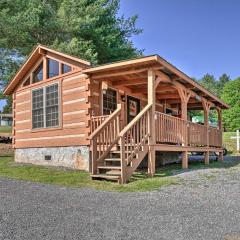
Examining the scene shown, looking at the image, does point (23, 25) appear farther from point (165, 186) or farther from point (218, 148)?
point (165, 186)

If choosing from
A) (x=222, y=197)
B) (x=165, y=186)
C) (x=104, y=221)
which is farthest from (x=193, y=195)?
(x=104, y=221)

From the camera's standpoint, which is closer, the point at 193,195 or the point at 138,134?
the point at 193,195

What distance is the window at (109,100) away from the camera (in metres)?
14.2

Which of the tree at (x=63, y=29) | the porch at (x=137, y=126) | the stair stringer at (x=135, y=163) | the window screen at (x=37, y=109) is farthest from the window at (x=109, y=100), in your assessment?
the tree at (x=63, y=29)

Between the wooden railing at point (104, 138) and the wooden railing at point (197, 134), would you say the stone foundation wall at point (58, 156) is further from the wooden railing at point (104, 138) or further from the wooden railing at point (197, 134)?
the wooden railing at point (197, 134)

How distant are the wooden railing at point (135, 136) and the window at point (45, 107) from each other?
4.51 metres

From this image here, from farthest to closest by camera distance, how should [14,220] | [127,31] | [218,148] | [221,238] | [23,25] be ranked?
[127,31]
[23,25]
[218,148]
[14,220]
[221,238]

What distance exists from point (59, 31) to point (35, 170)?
44.1ft

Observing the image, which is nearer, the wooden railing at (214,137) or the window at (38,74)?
the window at (38,74)

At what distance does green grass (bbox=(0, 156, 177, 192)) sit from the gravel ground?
24.5 inches

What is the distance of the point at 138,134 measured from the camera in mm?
10984

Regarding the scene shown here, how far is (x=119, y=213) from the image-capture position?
6.27m

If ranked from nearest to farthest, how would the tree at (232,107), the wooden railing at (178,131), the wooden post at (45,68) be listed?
the wooden railing at (178,131) < the wooden post at (45,68) < the tree at (232,107)

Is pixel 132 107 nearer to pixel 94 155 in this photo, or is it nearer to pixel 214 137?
pixel 214 137
